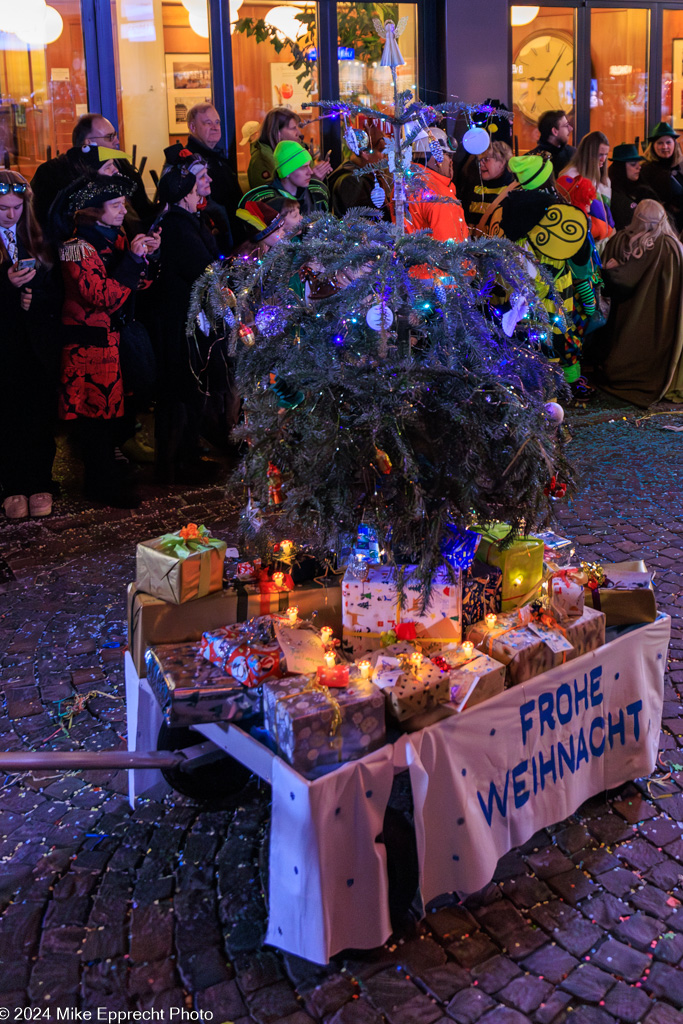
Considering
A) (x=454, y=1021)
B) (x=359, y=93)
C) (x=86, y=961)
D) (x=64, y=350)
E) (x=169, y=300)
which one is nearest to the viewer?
(x=454, y=1021)

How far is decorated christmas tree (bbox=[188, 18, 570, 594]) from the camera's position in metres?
2.84

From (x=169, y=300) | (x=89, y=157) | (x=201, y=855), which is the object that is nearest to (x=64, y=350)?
(x=169, y=300)

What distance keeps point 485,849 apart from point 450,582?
775 mm

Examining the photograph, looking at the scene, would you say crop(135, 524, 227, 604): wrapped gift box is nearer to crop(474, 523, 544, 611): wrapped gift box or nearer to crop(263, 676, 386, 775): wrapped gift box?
crop(263, 676, 386, 775): wrapped gift box

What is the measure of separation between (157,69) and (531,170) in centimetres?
356

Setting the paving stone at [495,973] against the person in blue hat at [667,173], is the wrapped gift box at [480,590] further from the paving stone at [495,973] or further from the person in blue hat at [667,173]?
the person in blue hat at [667,173]

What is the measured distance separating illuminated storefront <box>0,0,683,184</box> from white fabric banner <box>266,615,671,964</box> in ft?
23.6

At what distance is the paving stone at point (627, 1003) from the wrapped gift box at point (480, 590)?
43.7 inches

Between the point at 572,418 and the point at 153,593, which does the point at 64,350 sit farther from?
the point at 572,418

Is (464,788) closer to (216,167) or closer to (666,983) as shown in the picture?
(666,983)

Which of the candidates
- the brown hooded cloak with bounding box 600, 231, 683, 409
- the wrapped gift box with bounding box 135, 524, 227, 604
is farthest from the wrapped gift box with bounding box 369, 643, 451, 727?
the brown hooded cloak with bounding box 600, 231, 683, 409

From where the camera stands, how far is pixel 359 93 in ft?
32.7

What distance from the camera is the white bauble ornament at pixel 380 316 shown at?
110 inches

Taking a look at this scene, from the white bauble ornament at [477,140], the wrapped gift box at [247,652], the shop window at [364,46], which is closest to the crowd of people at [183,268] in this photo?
the white bauble ornament at [477,140]
